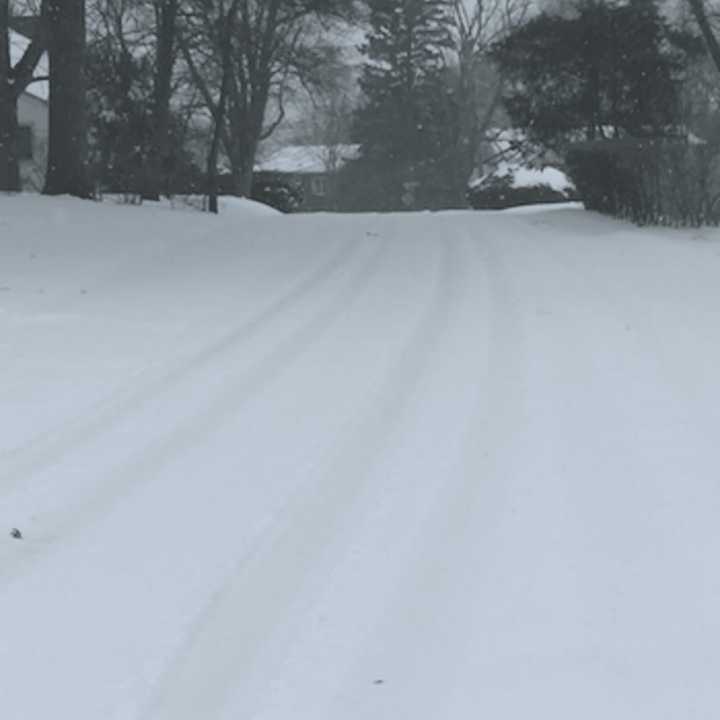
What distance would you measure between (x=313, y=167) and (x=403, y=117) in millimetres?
20460

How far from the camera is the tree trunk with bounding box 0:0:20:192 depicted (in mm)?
17141

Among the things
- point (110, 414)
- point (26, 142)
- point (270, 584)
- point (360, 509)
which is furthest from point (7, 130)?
point (26, 142)

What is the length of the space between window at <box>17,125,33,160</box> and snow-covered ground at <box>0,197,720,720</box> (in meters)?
27.5

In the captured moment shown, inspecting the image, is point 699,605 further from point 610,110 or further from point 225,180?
point 225,180

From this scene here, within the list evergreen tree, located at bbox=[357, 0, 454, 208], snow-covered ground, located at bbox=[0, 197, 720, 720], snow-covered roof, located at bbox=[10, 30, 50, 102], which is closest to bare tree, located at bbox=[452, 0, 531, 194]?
evergreen tree, located at bbox=[357, 0, 454, 208]

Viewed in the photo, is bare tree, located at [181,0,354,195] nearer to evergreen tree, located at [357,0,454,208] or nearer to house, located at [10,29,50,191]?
house, located at [10,29,50,191]

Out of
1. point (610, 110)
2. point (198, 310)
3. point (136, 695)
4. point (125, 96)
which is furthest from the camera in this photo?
point (125, 96)

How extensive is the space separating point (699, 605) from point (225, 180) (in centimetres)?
3283

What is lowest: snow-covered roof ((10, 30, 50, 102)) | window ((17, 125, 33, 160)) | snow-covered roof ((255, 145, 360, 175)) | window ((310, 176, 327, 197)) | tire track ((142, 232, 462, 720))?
tire track ((142, 232, 462, 720))

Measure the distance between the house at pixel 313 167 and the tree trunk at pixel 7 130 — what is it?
35.8 m

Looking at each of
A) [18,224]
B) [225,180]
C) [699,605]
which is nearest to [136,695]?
[699,605]

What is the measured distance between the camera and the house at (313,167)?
184 ft

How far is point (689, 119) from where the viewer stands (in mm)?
16000

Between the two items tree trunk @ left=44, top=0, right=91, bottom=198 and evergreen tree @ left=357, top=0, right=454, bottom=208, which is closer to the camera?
tree trunk @ left=44, top=0, right=91, bottom=198
